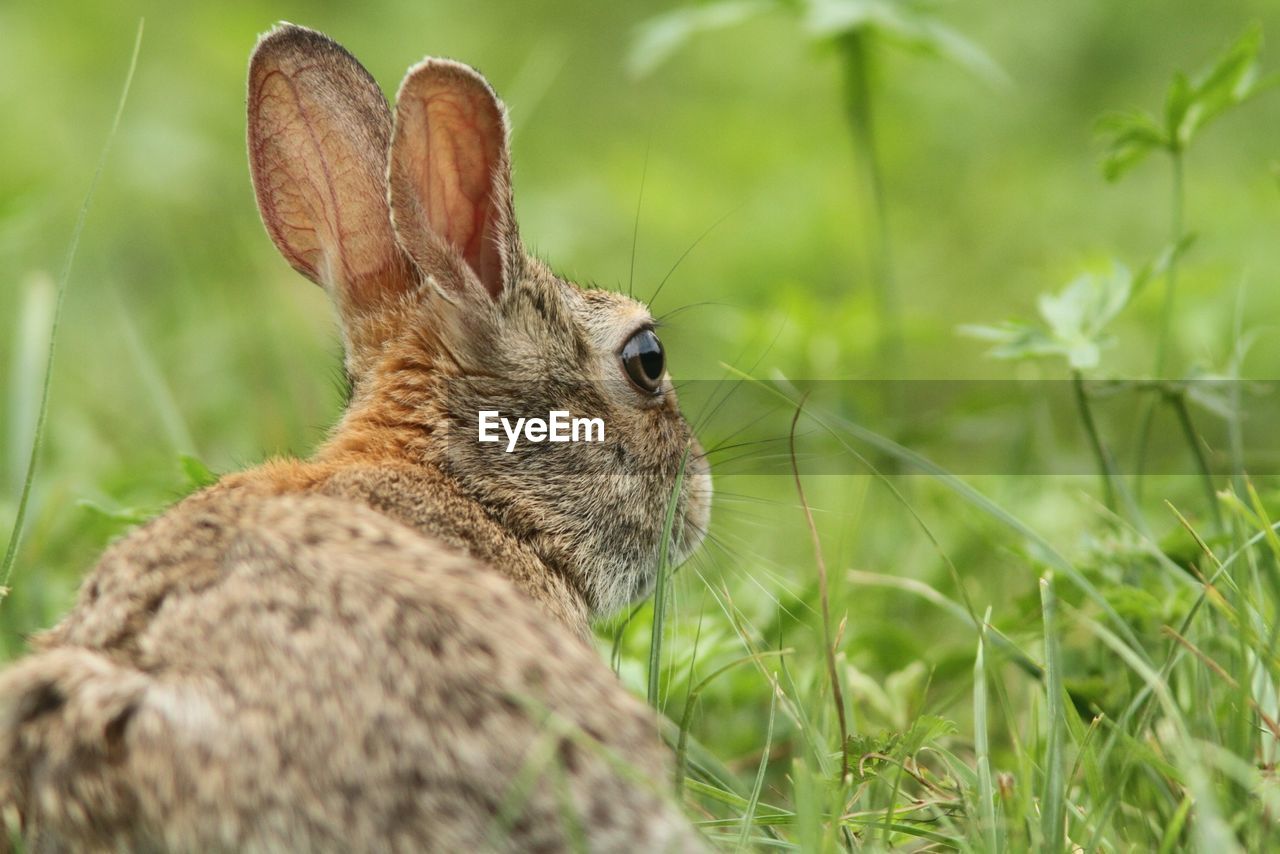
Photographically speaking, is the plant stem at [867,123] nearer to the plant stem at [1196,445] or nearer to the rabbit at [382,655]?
the plant stem at [1196,445]

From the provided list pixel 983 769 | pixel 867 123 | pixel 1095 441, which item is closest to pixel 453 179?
pixel 1095 441

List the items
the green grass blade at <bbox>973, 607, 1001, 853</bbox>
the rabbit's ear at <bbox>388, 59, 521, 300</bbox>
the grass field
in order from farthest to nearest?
the rabbit's ear at <bbox>388, 59, 521, 300</bbox> → the grass field → the green grass blade at <bbox>973, 607, 1001, 853</bbox>

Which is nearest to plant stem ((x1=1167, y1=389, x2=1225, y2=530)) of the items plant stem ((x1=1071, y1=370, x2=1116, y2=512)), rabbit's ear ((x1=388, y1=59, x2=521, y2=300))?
plant stem ((x1=1071, y1=370, x2=1116, y2=512))

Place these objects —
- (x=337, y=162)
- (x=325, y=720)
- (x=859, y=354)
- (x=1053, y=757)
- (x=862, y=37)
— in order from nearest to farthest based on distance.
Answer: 1. (x=325, y=720)
2. (x=1053, y=757)
3. (x=337, y=162)
4. (x=862, y=37)
5. (x=859, y=354)

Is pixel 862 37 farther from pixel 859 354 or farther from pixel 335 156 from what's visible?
pixel 335 156

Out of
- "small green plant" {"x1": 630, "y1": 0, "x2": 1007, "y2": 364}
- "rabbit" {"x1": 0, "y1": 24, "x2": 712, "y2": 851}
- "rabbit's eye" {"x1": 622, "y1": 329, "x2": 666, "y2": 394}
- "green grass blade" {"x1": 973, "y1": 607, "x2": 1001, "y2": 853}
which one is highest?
"small green plant" {"x1": 630, "y1": 0, "x2": 1007, "y2": 364}

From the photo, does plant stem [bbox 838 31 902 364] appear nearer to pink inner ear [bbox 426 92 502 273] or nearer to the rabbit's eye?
the rabbit's eye

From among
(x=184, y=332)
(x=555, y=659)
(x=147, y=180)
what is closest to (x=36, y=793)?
(x=555, y=659)

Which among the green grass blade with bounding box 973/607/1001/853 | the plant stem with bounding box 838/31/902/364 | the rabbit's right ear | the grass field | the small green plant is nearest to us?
the green grass blade with bounding box 973/607/1001/853
